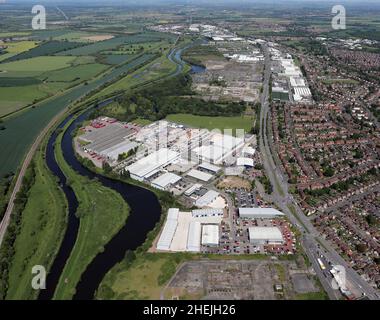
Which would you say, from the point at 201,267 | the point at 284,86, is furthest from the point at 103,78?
the point at 201,267

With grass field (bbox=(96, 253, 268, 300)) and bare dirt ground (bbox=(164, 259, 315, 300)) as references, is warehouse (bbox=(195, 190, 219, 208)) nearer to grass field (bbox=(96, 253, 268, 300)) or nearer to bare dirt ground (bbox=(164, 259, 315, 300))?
grass field (bbox=(96, 253, 268, 300))

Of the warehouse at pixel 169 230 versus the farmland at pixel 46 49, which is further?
the farmland at pixel 46 49

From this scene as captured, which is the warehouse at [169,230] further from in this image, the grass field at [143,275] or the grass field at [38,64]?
the grass field at [38,64]

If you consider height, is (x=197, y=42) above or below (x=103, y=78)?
above

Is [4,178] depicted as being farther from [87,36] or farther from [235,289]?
[87,36]

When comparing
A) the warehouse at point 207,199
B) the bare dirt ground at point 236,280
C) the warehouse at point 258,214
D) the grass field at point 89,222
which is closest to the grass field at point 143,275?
the bare dirt ground at point 236,280

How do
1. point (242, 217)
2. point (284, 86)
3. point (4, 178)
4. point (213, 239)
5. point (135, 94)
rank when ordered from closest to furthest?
point (213, 239), point (242, 217), point (4, 178), point (135, 94), point (284, 86)
